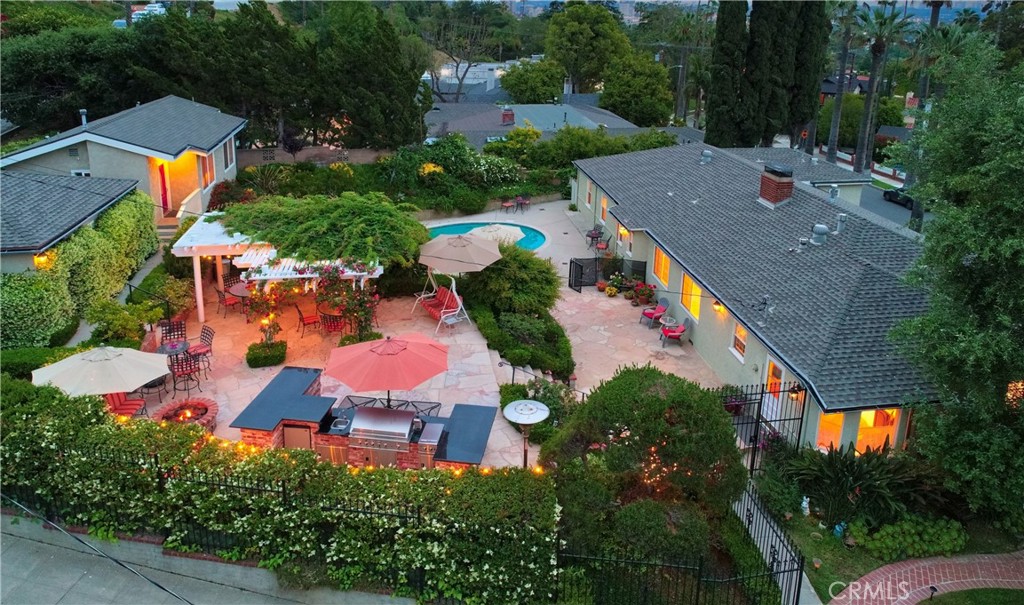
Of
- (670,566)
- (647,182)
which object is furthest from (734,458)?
(647,182)

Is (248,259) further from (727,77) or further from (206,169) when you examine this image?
(727,77)

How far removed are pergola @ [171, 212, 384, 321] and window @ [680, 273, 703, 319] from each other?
30.0ft

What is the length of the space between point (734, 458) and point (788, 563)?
6.78 feet

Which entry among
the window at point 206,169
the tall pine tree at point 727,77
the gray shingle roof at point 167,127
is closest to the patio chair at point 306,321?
the gray shingle roof at point 167,127

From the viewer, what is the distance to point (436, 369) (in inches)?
590

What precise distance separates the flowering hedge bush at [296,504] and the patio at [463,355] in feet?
10.8

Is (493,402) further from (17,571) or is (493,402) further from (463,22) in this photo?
(463,22)

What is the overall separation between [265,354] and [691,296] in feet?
40.1

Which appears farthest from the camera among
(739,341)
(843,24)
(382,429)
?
(843,24)

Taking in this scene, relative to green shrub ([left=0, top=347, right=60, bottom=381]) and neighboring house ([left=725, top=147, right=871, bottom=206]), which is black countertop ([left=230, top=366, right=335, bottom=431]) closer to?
green shrub ([left=0, top=347, right=60, bottom=381])

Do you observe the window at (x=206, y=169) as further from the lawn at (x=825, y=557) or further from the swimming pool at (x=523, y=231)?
the lawn at (x=825, y=557)

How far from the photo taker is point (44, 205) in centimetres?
2091

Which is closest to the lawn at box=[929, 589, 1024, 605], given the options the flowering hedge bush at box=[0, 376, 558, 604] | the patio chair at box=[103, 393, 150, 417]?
the flowering hedge bush at box=[0, 376, 558, 604]

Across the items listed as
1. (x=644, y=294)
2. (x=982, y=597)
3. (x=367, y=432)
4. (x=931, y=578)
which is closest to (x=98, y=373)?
(x=367, y=432)
